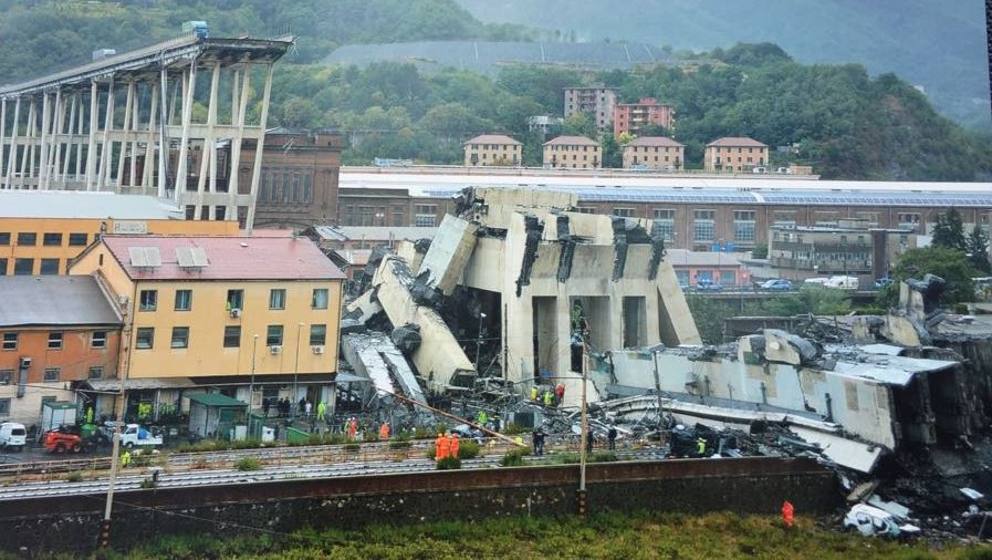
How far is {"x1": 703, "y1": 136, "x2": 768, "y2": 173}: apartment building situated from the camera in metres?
96.6

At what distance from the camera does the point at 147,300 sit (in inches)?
1003

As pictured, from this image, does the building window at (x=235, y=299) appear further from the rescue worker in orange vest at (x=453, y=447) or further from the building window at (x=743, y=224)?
the building window at (x=743, y=224)

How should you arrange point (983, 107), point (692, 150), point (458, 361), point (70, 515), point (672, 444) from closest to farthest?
point (70, 515), point (672, 444), point (458, 361), point (692, 150), point (983, 107)

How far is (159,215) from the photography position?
43406mm

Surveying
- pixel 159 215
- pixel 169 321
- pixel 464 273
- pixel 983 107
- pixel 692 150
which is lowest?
pixel 169 321

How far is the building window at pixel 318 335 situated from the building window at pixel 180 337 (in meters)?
3.42

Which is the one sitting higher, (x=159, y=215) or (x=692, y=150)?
(x=692, y=150)

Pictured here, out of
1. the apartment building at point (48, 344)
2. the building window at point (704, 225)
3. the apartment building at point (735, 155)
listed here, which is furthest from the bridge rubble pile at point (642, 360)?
the apartment building at point (735, 155)

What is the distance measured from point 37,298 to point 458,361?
41.6 ft

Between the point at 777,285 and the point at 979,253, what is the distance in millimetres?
14370

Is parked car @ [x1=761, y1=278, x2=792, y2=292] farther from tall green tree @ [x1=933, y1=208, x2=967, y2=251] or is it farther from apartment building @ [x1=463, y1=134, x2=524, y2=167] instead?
apartment building @ [x1=463, y1=134, x2=524, y2=167]

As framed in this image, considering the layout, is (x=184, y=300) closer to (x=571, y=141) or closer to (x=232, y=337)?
(x=232, y=337)

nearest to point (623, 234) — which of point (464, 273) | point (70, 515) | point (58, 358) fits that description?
point (464, 273)

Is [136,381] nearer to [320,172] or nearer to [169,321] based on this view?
[169,321]
